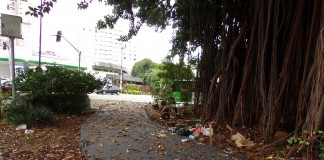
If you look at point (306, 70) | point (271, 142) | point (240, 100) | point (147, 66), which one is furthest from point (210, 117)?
point (147, 66)

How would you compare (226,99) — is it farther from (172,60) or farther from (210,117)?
(172,60)

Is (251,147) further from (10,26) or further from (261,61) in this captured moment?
(10,26)

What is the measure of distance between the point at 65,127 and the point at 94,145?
7.24ft

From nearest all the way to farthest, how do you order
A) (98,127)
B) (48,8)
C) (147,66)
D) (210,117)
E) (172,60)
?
1. (48,8)
2. (98,127)
3. (210,117)
4. (172,60)
5. (147,66)

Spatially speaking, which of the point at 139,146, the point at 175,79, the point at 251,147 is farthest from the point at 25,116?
the point at 175,79

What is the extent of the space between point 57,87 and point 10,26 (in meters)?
2.12

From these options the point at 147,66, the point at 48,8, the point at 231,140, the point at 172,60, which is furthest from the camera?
the point at 147,66

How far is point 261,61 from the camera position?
19.1ft

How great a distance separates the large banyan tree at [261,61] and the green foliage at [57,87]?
2223 mm

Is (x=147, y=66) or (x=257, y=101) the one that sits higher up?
(x=147, y=66)

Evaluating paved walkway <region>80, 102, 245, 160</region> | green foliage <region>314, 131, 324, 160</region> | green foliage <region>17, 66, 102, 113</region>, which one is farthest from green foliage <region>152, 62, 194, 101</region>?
green foliage <region>314, 131, 324, 160</region>

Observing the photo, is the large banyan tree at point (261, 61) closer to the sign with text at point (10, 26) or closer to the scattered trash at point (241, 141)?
the scattered trash at point (241, 141)

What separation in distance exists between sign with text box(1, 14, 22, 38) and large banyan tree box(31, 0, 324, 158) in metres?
1.87

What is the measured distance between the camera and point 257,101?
6.07 meters
